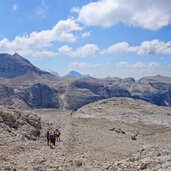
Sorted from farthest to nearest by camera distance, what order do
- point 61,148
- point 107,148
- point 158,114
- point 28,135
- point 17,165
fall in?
1. point 158,114
2. point 28,135
3. point 107,148
4. point 61,148
5. point 17,165

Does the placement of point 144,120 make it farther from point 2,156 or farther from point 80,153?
point 2,156

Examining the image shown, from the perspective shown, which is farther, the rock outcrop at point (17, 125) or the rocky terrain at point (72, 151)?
the rock outcrop at point (17, 125)

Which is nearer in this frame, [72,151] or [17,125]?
[72,151]

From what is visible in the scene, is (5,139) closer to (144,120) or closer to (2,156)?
(2,156)

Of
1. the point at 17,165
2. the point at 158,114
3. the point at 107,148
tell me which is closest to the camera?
the point at 17,165

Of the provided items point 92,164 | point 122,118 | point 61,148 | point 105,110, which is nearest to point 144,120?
point 122,118

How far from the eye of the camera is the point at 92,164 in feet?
83.6

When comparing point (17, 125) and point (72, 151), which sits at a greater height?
point (17, 125)

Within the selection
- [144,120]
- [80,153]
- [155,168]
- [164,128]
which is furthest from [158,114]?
[155,168]

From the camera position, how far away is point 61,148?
32781 mm

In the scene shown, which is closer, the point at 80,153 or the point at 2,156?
the point at 2,156

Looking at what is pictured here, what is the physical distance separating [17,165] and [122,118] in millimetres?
51846

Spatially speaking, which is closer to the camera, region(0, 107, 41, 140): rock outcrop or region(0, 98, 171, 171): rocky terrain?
region(0, 98, 171, 171): rocky terrain

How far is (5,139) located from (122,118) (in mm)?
45390
